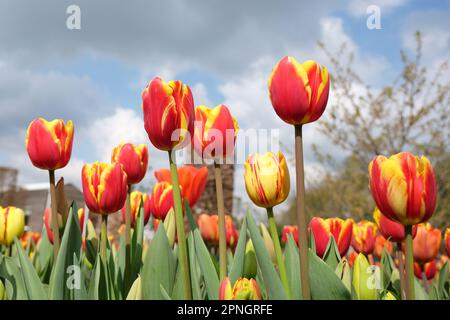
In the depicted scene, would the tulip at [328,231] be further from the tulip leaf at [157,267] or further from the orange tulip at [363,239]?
the tulip leaf at [157,267]

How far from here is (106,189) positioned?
1330 mm

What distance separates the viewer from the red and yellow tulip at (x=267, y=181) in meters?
1.15

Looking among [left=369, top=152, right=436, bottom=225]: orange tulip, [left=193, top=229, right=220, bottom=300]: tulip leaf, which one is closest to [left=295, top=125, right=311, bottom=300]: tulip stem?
[left=369, top=152, right=436, bottom=225]: orange tulip

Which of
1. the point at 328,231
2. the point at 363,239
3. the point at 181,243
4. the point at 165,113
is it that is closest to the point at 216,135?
the point at 165,113

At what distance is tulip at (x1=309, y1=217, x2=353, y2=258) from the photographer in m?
1.59

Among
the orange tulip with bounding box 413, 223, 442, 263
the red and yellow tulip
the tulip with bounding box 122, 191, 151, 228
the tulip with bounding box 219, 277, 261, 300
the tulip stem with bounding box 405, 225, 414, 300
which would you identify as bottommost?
the orange tulip with bounding box 413, 223, 442, 263

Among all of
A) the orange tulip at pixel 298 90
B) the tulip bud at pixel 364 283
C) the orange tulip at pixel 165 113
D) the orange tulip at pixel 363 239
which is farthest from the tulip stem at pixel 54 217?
the orange tulip at pixel 363 239

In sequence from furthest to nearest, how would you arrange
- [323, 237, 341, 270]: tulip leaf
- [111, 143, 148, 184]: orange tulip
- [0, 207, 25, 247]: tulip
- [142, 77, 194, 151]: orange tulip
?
[0, 207, 25, 247]: tulip → [111, 143, 148, 184]: orange tulip → [323, 237, 341, 270]: tulip leaf → [142, 77, 194, 151]: orange tulip

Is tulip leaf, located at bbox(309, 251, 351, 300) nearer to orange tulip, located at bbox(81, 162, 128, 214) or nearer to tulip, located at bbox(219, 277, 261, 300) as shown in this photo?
tulip, located at bbox(219, 277, 261, 300)

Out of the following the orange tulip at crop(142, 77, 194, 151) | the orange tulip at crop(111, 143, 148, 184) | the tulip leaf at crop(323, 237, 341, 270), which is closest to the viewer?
the orange tulip at crop(142, 77, 194, 151)

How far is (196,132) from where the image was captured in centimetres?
113

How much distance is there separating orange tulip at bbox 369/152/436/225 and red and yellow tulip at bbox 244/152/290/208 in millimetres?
243

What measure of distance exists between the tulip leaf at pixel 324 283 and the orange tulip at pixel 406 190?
181mm
